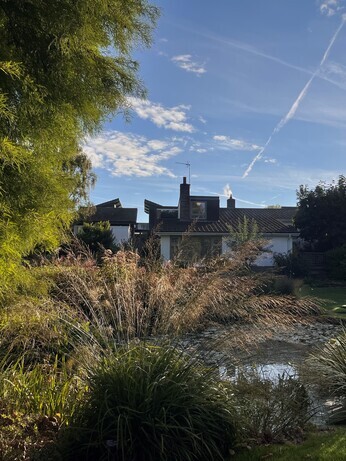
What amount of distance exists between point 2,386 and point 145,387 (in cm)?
160

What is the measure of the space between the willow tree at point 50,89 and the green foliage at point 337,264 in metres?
23.4

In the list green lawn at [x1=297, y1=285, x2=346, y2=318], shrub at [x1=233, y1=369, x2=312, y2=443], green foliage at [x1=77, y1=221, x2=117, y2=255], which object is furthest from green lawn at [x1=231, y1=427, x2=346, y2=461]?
green foliage at [x1=77, y1=221, x2=117, y2=255]

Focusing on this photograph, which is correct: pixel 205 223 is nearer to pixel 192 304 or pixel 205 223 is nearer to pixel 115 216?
pixel 115 216

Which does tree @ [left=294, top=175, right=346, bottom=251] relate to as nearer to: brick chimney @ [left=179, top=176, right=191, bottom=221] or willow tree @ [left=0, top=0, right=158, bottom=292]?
brick chimney @ [left=179, top=176, right=191, bottom=221]

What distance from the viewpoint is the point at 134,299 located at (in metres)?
5.02

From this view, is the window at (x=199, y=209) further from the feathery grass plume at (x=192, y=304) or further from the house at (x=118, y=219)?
the feathery grass plume at (x=192, y=304)

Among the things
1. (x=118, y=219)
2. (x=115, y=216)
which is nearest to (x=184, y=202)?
(x=118, y=219)

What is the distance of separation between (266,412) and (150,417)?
121 cm

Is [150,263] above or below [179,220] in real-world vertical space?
below

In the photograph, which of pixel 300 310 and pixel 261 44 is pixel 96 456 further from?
pixel 261 44

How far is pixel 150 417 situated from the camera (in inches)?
138

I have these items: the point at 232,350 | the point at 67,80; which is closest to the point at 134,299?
the point at 232,350

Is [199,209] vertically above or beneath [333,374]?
above

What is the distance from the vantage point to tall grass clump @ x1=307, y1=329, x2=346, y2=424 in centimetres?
490
